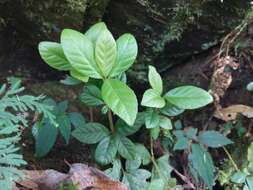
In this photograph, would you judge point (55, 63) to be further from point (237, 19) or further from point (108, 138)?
point (237, 19)

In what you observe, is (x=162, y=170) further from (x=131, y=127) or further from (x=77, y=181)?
(x=77, y=181)

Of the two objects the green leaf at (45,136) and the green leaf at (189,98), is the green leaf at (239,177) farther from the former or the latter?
the green leaf at (45,136)

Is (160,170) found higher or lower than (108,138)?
lower

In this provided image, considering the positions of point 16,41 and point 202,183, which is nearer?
point 202,183

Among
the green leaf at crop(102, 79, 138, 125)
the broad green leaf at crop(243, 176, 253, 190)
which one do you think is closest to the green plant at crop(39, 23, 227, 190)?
the green leaf at crop(102, 79, 138, 125)

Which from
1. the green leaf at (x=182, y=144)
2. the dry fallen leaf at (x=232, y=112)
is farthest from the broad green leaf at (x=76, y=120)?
the dry fallen leaf at (x=232, y=112)

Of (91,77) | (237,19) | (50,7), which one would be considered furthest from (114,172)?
(237,19)
